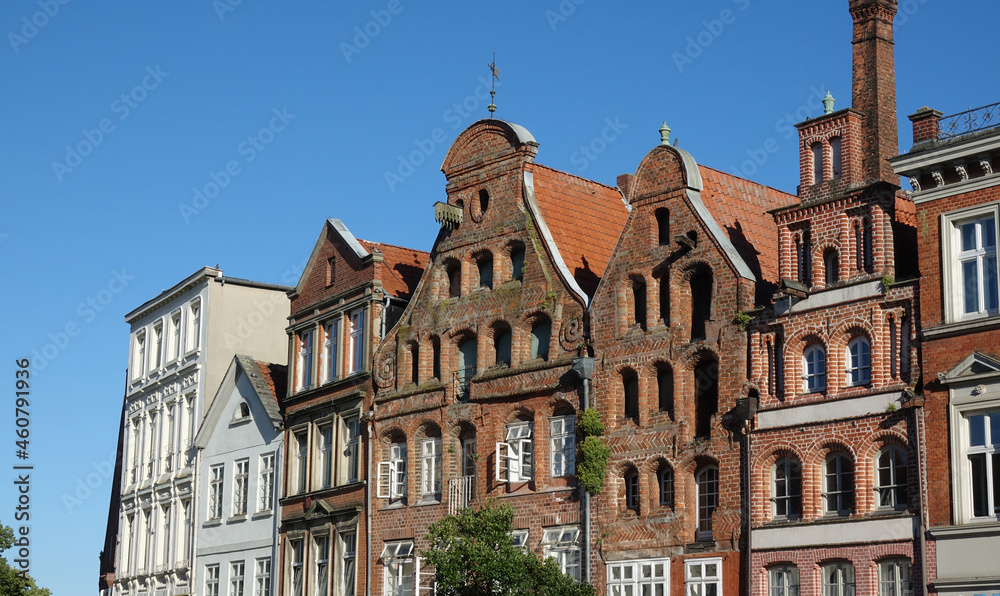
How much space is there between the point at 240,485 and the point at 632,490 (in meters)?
20.7

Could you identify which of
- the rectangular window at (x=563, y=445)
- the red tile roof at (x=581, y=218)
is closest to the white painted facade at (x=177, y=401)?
the red tile roof at (x=581, y=218)

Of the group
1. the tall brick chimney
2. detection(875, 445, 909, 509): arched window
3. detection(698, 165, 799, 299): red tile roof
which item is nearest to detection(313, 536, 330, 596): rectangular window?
detection(698, 165, 799, 299): red tile roof

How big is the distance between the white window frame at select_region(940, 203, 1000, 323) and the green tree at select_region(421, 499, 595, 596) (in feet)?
36.2

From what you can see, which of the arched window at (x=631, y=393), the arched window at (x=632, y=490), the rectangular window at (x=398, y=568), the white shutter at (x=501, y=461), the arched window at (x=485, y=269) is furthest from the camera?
the rectangular window at (x=398, y=568)

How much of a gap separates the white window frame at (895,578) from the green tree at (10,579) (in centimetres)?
3432

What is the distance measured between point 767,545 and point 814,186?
341 inches

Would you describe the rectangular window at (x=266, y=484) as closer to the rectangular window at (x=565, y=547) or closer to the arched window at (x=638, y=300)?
the rectangular window at (x=565, y=547)

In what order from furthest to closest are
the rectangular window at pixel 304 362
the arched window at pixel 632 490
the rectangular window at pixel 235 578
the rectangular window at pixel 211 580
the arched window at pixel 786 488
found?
the rectangular window at pixel 211 580 < the rectangular window at pixel 235 578 < the rectangular window at pixel 304 362 < the arched window at pixel 632 490 < the arched window at pixel 786 488

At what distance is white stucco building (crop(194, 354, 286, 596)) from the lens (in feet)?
183

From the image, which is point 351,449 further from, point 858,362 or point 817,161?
point 858,362

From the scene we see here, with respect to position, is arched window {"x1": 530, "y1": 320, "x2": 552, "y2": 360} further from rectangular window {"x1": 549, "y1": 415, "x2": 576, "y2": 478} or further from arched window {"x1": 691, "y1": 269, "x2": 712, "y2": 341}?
arched window {"x1": 691, "y1": 269, "x2": 712, "y2": 341}

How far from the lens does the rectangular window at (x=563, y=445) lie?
43.4m

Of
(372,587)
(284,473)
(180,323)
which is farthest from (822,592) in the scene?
(180,323)

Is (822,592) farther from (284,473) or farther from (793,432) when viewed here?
(284,473)
